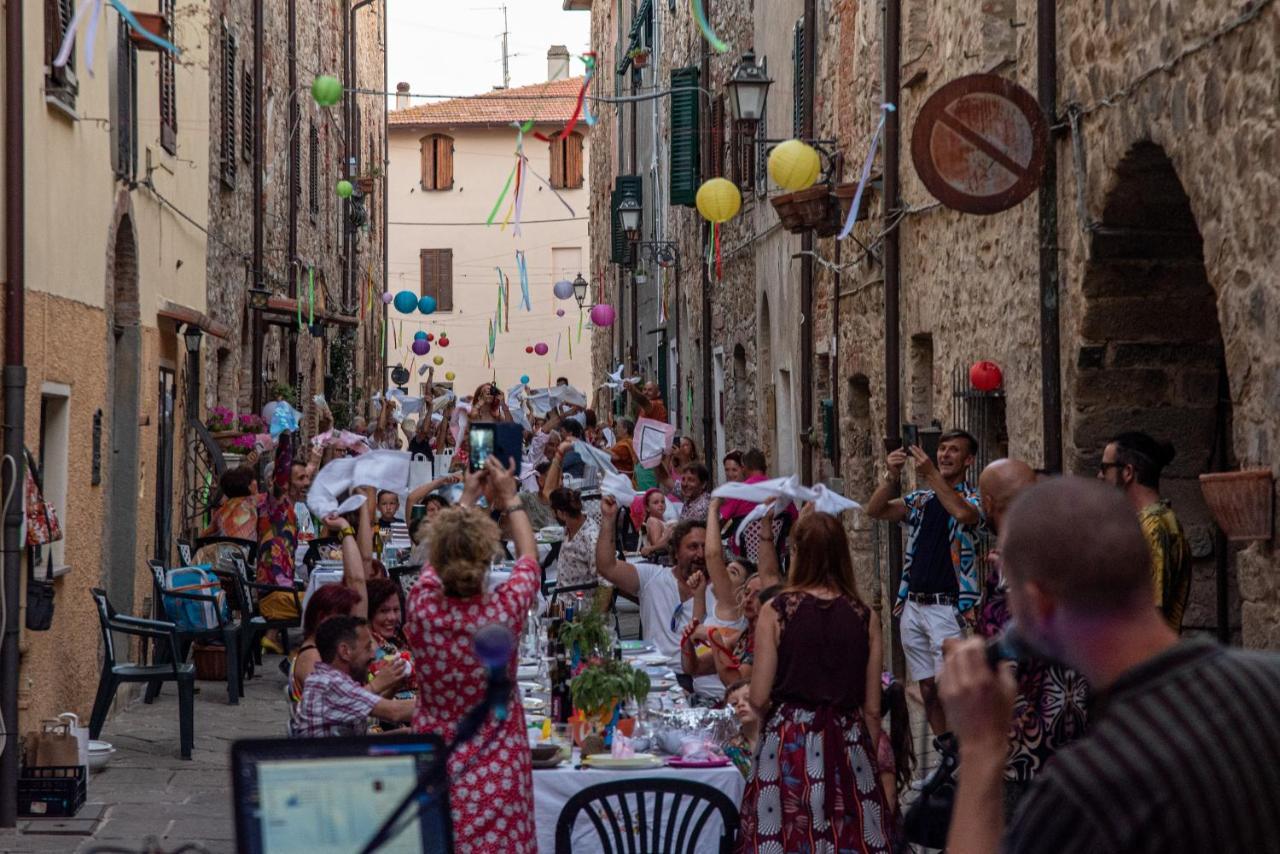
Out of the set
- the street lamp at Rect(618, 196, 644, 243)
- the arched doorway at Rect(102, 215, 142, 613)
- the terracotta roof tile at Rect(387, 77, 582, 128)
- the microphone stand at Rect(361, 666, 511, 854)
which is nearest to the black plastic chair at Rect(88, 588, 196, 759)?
the arched doorway at Rect(102, 215, 142, 613)

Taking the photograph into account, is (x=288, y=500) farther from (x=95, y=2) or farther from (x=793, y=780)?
(x=793, y=780)

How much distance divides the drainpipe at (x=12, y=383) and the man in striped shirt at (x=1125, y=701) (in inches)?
262

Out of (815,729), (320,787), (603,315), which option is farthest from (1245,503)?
(603,315)

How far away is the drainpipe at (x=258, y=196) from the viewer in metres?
18.5

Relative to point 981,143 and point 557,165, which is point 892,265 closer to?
point 981,143

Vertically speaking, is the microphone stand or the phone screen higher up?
the phone screen

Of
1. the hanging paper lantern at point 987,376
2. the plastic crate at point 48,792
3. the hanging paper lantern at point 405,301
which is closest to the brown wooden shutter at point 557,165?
the hanging paper lantern at point 405,301

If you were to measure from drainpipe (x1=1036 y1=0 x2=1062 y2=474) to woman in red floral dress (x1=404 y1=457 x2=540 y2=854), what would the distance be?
12.8 ft

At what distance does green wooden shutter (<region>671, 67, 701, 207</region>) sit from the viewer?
2181 cm

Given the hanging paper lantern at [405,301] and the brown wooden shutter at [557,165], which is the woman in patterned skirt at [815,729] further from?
the brown wooden shutter at [557,165]

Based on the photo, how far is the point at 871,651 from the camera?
592 centimetres

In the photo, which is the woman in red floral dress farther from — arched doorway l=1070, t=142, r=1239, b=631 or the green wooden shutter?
the green wooden shutter

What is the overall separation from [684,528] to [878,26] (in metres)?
5.13

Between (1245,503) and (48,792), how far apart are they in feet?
18.1
